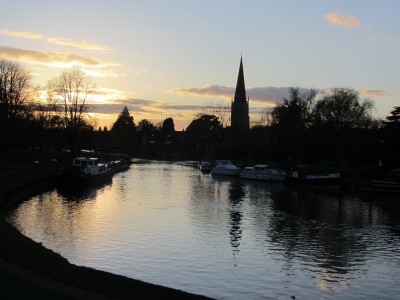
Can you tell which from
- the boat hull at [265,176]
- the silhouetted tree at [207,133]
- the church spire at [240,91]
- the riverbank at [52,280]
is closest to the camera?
the riverbank at [52,280]

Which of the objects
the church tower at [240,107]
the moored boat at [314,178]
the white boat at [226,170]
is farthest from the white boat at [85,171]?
the church tower at [240,107]

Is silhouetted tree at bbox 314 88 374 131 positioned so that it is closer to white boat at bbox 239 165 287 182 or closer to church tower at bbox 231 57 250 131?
white boat at bbox 239 165 287 182

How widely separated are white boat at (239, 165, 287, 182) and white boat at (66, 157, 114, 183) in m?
21.7

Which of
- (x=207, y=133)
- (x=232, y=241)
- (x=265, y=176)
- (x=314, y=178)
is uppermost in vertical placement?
(x=207, y=133)

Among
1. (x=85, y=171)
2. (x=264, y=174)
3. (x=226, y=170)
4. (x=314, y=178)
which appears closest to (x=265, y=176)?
(x=264, y=174)

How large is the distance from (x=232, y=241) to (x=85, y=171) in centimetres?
3606

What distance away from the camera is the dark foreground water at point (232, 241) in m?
18.2

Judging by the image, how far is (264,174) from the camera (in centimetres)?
7125

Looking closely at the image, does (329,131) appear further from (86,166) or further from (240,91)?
(240,91)

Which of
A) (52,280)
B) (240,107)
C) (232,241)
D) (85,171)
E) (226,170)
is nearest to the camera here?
(52,280)

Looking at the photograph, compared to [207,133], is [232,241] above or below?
below

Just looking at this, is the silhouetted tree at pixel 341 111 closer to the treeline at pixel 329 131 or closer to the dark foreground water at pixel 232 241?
the treeline at pixel 329 131

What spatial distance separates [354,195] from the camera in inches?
2079

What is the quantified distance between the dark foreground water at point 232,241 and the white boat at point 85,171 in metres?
10.8
